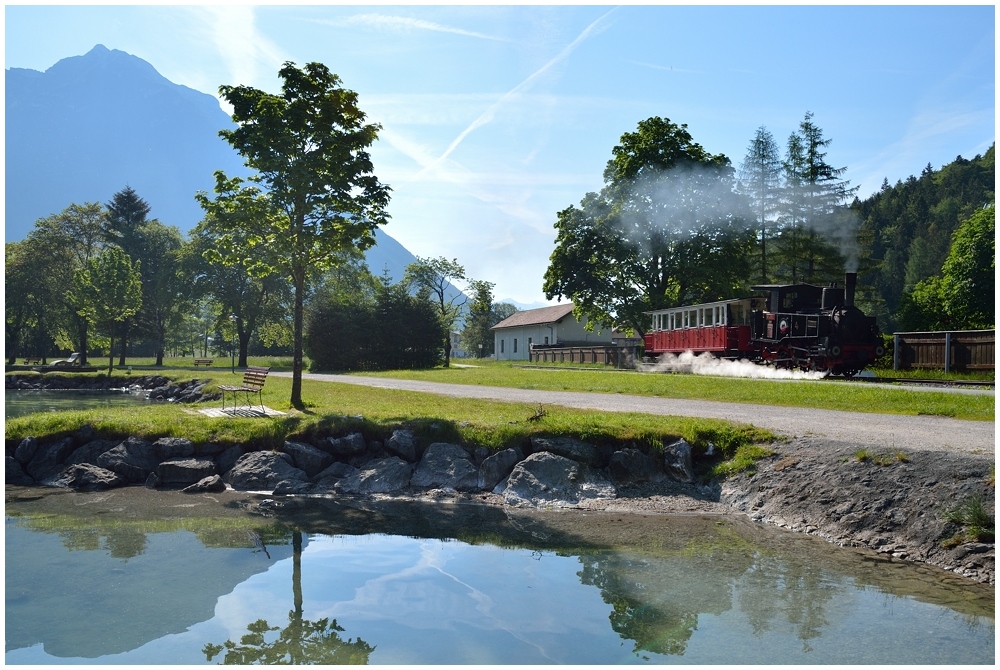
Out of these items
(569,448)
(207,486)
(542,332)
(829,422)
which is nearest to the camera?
(207,486)

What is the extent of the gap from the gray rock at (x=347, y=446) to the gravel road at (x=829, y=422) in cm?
511

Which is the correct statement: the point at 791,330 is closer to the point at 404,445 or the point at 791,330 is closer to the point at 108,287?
the point at 404,445

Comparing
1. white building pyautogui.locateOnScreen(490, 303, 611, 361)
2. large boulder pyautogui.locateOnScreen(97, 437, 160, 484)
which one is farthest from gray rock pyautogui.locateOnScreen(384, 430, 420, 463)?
white building pyautogui.locateOnScreen(490, 303, 611, 361)

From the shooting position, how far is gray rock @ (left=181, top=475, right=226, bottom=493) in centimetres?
1077

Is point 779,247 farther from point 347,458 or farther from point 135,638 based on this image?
point 135,638

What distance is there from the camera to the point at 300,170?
14812mm

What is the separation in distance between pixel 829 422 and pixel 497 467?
5902mm

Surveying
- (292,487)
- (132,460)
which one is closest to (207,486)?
(292,487)

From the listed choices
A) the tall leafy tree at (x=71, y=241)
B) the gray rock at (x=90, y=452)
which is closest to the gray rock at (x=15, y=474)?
the gray rock at (x=90, y=452)

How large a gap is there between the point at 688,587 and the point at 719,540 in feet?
A: 5.51

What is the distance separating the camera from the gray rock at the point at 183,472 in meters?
11.2

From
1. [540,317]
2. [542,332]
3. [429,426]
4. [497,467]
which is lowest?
[497,467]

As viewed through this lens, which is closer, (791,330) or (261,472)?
(261,472)

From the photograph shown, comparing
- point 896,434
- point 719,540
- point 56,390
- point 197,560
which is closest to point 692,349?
point 896,434
